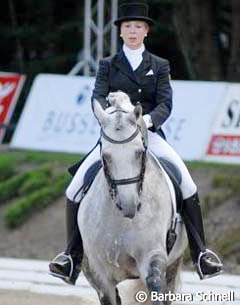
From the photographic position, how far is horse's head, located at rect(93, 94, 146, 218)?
23.2ft

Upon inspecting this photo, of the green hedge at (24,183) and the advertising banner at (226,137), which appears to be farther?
the advertising banner at (226,137)

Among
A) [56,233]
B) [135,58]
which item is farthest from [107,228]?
[56,233]

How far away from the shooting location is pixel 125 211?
700cm

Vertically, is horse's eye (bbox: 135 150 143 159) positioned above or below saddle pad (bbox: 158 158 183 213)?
above

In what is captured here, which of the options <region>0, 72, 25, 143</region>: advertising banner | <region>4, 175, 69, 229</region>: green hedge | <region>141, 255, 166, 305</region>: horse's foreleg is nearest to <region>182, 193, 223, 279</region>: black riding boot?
<region>141, 255, 166, 305</region>: horse's foreleg

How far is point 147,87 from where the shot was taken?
8141 mm

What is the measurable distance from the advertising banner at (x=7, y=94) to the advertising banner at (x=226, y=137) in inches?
175

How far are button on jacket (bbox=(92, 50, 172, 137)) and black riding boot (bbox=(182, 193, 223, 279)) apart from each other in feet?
2.22

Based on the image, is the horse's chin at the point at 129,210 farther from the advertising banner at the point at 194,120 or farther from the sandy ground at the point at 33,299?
the advertising banner at the point at 194,120

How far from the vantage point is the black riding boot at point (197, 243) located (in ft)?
27.3

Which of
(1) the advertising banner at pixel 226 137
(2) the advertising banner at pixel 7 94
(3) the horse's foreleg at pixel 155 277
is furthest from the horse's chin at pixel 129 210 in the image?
(2) the advertising banner at pixel 7 94

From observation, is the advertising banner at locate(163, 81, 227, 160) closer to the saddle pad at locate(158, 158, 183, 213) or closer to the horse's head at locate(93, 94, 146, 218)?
the saddle pad at locate(158, 158, 183, 213)

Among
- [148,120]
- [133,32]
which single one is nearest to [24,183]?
[133,32]

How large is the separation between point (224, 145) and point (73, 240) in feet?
25.0
